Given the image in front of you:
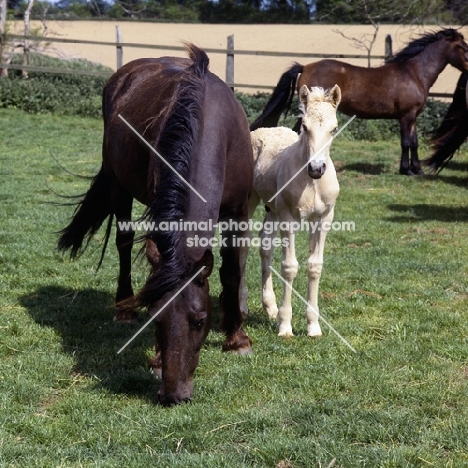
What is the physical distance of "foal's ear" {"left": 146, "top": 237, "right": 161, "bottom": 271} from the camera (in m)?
3.76

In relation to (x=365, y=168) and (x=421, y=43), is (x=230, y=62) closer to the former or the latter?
(x=421, y=43)

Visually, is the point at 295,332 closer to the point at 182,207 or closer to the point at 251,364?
the point at 251,364

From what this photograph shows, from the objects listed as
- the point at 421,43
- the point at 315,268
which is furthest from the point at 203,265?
the point at 421,43

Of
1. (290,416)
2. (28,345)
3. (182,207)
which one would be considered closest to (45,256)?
(28,345)

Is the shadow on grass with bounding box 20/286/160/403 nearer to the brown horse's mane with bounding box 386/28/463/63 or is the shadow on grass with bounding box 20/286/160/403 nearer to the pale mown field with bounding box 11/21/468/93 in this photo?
the brown horse's mane with bounding box 386/28/463/63

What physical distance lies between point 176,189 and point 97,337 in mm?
1667

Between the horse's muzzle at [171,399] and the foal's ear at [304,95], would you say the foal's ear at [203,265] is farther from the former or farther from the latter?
the foal's ear at [304,95]

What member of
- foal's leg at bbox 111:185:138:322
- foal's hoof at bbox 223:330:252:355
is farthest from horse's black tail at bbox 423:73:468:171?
foal's hoof at bbox 223:330:252:355

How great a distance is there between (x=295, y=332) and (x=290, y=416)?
1600mm

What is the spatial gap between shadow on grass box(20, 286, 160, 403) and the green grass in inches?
0.5

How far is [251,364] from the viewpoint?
14.9 ft

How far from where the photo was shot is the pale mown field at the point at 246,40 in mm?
29500

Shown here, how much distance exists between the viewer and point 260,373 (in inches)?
171

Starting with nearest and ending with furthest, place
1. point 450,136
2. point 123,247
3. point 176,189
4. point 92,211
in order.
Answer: point 176,189 < point 123,247 < point 92,211 < point 450,136
